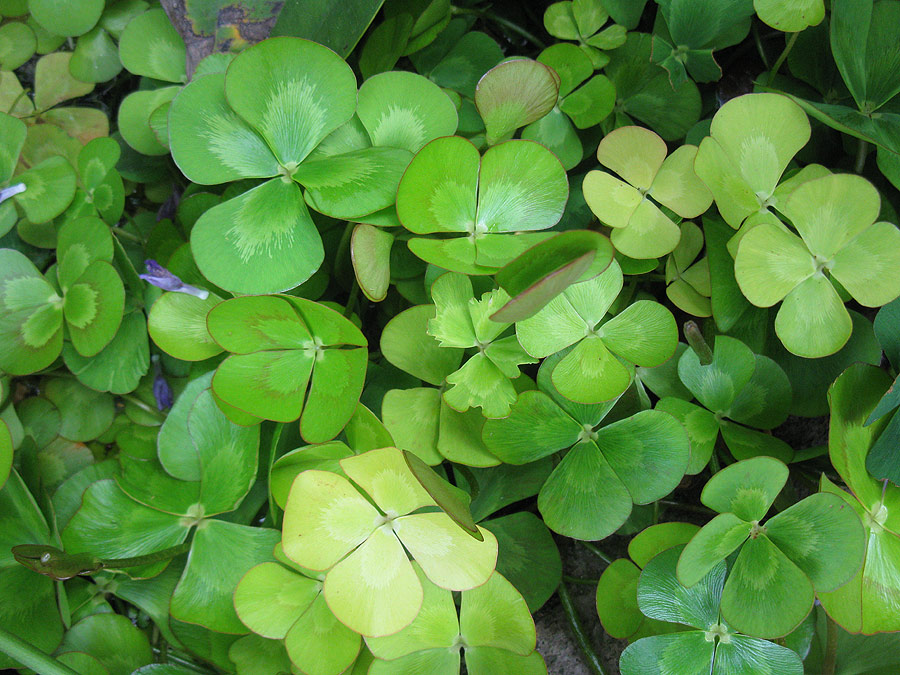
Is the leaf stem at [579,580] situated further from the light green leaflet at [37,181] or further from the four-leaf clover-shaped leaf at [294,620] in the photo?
the light green leaflet at [37,181]

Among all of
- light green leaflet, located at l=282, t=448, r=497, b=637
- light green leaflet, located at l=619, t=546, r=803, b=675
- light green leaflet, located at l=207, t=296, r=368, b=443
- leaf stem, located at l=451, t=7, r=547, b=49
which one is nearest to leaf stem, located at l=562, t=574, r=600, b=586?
light green leaflet, located at l=619, t=546, r=803, b=675

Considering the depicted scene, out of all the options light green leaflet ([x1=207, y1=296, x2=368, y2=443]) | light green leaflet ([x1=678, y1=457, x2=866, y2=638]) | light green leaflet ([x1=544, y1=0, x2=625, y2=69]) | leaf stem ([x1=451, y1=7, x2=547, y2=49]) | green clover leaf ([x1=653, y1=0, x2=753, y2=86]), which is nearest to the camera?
light green leaflet ([x1=678, y1=457, x2=866, y2=638])

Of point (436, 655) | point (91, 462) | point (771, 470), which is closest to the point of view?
point (771, 470)

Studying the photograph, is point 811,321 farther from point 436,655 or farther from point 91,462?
point 91,462

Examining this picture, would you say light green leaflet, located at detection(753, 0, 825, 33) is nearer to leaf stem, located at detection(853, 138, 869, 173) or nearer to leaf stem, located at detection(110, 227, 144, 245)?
leaf stem, located at detection(853, 138, 869, 173)

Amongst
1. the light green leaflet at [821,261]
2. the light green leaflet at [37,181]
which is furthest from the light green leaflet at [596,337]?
the light green leaflet at [37,181]

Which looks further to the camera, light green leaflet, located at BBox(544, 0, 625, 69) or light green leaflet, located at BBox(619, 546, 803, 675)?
light green leaflet, located at BBox(544, 0, 625, 69)

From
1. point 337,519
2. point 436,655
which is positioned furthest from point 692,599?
point 337,519
